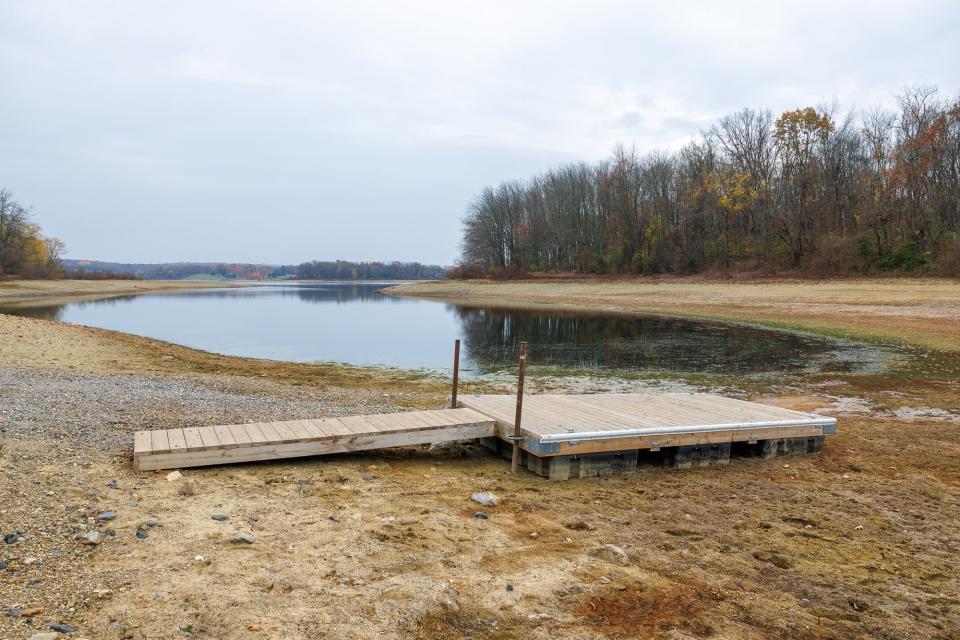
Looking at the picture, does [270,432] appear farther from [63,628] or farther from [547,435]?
[63,628]

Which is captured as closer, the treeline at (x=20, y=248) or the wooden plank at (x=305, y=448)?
the wooden plank at (x=305, y=448)

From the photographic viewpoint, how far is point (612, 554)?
4508 mm

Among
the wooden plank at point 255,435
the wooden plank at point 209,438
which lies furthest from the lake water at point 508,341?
the wooden plank at point 209,438

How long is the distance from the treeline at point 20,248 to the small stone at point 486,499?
7949 centimetres

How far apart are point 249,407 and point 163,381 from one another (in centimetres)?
385

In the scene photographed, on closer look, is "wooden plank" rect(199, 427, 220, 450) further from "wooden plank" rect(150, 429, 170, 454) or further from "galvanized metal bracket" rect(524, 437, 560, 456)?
"galvanized metal bracket" rect(524, 437, 560, 456)

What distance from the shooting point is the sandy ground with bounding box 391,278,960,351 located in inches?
861

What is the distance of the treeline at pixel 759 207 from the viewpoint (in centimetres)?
→ 4309

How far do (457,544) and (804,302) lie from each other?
31599 millimetres

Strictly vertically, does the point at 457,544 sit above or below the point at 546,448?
below

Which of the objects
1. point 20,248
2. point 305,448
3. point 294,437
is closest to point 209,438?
point 294,437

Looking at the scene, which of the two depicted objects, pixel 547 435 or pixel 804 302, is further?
pixel 804 302

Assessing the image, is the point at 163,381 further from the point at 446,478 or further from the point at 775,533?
the point at 775,533

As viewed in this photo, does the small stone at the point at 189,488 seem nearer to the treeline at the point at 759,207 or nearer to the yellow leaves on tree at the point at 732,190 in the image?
the treeline at the point at 759,207
